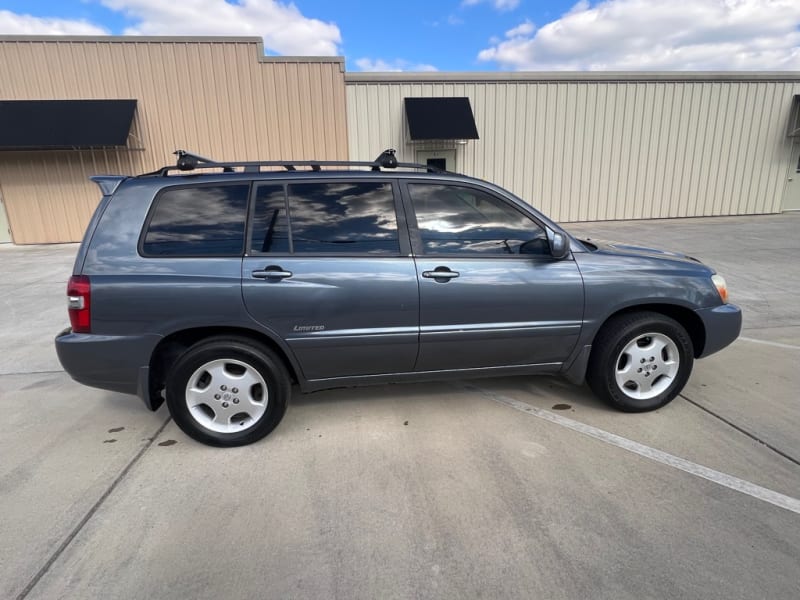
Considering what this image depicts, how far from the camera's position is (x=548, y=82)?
1345 cm

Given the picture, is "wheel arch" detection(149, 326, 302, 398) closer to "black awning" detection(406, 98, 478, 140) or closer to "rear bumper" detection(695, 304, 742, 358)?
"rear bumper" detection(695, 304, 742, 358)

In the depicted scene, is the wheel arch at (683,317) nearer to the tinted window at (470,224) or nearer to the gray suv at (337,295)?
the gray suv at (337,295)

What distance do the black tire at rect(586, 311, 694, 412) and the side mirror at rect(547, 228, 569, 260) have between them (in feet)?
2.26

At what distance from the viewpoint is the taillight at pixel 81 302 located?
2.72 meters

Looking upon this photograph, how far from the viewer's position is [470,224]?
123 inches

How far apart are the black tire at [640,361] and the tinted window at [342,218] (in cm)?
163

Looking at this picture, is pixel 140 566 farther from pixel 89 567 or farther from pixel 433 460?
pixel 433 460

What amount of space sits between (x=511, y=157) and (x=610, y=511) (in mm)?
12819

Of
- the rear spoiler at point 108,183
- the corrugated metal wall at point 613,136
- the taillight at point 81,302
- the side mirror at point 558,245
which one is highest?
the corrugated metal wall at point 613,136

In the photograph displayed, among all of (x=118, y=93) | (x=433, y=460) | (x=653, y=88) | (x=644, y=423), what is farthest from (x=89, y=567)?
(x=653, y=88)

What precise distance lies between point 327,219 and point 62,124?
12.0m

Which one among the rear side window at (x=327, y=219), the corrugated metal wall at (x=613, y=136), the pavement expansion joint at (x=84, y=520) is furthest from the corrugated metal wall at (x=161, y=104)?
the pavement expansion joint at (x=84, y=520)

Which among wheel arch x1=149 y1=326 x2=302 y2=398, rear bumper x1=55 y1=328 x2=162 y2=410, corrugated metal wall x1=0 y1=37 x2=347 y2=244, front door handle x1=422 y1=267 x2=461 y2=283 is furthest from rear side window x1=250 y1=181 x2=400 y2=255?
corrugated metal wall x1=0 y1=37 x2=347 y2=244

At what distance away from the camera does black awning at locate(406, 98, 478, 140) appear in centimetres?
1246
